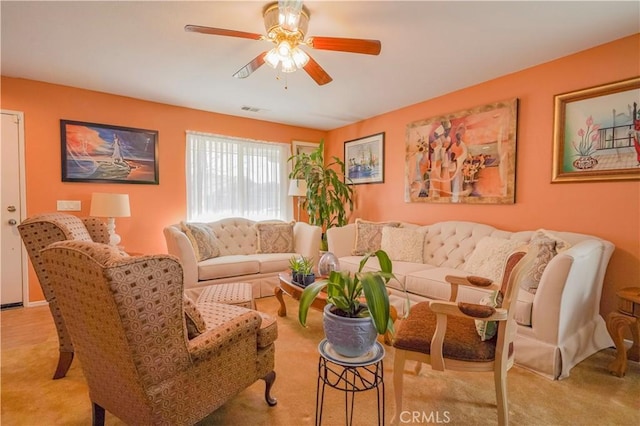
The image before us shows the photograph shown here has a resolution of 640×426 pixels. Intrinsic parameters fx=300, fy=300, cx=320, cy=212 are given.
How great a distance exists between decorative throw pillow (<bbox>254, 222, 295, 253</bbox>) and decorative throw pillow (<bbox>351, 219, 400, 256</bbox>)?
995 mm

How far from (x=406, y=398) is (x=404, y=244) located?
6.22ft

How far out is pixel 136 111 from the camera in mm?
3848

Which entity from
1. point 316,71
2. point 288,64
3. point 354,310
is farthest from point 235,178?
point 354,310

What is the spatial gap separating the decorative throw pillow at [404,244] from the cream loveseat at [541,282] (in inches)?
1.1

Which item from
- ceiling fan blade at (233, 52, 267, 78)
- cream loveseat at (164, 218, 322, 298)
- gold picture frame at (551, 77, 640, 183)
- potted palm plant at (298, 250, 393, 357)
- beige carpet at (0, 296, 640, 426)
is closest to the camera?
potted palm plant at (298, 250, 393, 357)

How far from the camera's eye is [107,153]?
12.0 ft

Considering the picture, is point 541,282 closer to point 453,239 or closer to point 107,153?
point 453,239

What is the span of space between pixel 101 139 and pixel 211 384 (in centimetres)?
352

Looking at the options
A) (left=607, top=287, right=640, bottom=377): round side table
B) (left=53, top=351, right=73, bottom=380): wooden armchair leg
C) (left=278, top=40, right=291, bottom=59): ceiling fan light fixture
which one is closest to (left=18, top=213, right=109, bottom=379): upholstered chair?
(left=53, top=351, right=73, bottom=380): wooden armchair leg

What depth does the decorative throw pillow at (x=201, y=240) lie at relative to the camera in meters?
3.62

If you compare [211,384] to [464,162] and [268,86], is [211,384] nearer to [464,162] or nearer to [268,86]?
[268,86]

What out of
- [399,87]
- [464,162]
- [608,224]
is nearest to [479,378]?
[608,224]

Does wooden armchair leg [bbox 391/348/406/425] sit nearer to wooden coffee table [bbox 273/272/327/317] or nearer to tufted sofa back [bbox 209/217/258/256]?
wooden coffee table [bbox 273/272/327/317]

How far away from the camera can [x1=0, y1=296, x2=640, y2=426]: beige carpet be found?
1.66 m
